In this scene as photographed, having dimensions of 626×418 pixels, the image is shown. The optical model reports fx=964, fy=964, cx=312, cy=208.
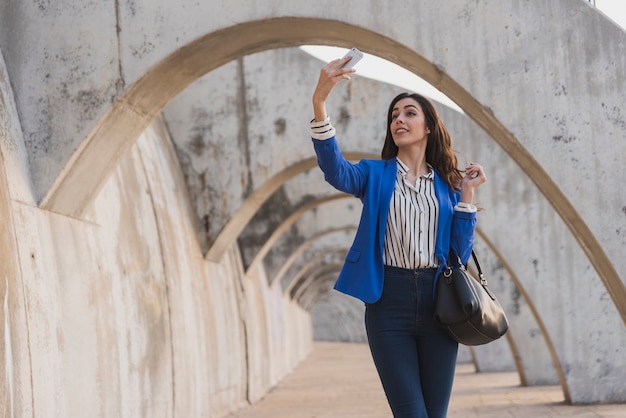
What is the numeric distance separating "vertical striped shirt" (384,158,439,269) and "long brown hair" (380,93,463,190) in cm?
11

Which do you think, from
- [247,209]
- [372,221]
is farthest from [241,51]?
[247,209]

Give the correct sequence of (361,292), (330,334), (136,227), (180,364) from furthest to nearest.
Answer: (330,334), (180,364), (136,227), (361,292)

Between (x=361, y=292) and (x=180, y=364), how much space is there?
6.85 m

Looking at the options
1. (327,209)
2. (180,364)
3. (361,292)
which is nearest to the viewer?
(361,292)

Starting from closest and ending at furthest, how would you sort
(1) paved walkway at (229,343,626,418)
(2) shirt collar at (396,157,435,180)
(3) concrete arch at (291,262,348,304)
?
(2) shirt collar at (396,157,435,180) → (1) paved walkway at (229,343,626,418) → (3) concrete arch at (291,262,348,304)

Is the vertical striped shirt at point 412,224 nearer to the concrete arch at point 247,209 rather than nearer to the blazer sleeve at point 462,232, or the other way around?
the blazer sleeve at point 462,232

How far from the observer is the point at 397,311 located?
3.77 m

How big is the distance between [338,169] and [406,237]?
0.39 metres

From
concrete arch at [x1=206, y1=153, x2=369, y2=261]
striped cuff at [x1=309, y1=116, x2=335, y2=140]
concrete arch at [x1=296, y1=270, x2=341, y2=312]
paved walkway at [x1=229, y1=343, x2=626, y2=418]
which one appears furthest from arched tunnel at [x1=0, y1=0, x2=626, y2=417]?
concrete arch at [x1=296, y1=270, x2=341, y2=312]

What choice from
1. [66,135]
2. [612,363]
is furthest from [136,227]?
[612,363]

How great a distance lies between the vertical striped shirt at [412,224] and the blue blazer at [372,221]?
0.03 m

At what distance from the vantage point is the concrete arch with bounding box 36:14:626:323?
6805mm

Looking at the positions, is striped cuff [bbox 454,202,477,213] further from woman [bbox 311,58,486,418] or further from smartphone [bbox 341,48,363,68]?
smartphone [bbox 341,48,363,68]

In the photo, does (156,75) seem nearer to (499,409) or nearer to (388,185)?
(388,185)
